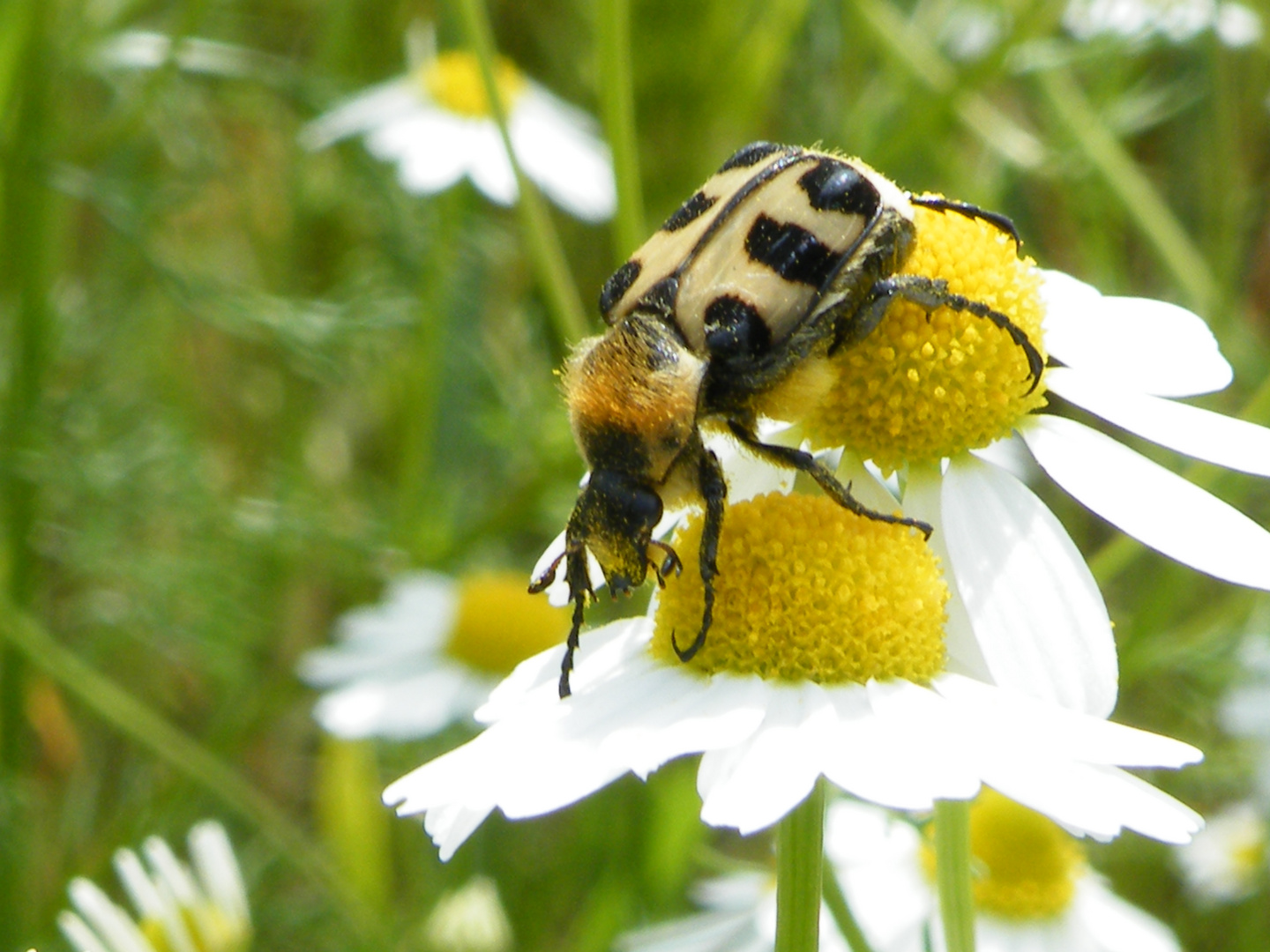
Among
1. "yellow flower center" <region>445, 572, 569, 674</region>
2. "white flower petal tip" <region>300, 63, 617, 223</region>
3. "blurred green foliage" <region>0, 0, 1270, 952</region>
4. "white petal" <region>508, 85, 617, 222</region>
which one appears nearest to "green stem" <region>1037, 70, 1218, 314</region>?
"blurred green foliage" <region>0, 0, 1270, 952</region>

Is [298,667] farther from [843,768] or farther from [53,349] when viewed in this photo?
[843,768]

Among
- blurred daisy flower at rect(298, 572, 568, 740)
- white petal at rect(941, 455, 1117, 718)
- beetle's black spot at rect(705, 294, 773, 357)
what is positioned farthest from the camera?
blurred daisy flower at rect(298, 572, 568, 740)

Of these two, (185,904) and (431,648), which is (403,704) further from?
(185,904)

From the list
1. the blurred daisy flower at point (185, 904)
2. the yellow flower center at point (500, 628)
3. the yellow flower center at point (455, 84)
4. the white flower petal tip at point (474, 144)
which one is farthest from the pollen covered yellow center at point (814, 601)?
the yellow flower center at point (455, 84)

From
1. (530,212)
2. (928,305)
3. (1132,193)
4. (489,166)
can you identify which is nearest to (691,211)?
(928,305)

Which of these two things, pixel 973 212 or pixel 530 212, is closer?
pixel 973 212

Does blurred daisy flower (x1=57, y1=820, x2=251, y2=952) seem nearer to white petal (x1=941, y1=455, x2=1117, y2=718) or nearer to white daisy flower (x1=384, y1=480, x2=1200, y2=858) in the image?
white daisy flower (x1=384, y1=480, x2=1200, y2=858)
